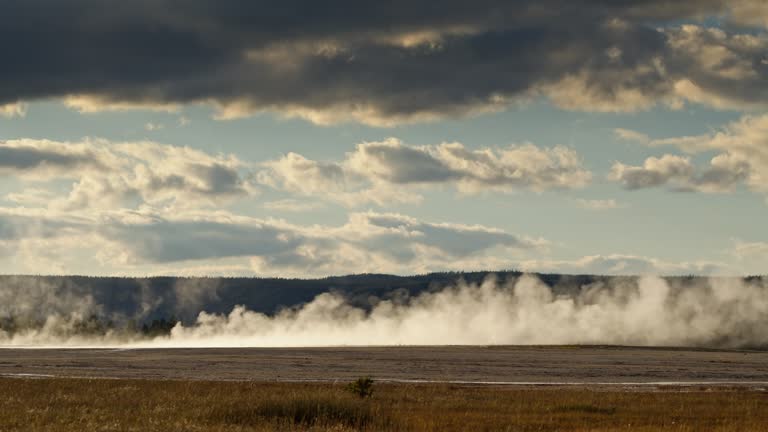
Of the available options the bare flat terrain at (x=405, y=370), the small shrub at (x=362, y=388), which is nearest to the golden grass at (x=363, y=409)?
the small shrub at (x=362, y=388)

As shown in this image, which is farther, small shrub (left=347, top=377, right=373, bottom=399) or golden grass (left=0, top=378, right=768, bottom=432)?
small shrub (left=347, top=377, right=373, bottom=399)

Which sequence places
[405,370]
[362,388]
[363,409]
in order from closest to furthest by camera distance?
[363,409] → [362,388] → [405,370]

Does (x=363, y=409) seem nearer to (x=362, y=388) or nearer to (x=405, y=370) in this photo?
(x=362, y=388)

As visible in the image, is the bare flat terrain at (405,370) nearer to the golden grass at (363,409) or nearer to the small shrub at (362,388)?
the golden grass at (363,409)

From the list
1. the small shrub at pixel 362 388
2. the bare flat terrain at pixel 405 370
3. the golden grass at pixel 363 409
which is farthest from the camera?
the bare flat terrain at pixel 405 370

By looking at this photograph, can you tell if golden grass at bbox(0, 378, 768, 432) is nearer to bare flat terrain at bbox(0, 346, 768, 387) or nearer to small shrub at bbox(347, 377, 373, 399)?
small shrub at bbox(347, 377, 373, 399)

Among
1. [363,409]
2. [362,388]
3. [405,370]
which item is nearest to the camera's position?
[363,409]

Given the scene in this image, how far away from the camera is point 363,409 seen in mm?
39781

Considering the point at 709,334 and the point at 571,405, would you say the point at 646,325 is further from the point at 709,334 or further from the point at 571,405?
the point at 571,405

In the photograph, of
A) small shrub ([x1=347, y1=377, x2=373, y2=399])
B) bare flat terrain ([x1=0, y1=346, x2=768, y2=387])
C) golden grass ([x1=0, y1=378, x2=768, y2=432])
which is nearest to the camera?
golden grass ([x1=0, y1=378, x2=768, y2=432])

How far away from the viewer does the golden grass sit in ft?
119

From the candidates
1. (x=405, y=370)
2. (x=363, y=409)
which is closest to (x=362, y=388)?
(x=363, y=409)

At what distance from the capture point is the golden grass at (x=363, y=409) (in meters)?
36.2

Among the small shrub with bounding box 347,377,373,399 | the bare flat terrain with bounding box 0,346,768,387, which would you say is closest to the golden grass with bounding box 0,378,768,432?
the small shrub with bounding box 347,377,373,399
